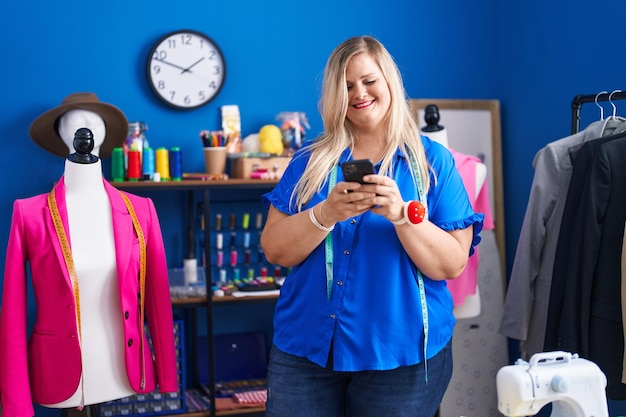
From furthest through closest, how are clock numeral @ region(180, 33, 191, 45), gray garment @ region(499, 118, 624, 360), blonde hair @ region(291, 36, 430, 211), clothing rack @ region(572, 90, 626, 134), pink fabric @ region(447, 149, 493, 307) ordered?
clock numeral @ region(180, 33, 191, 45), pink fabric @ region(447, 149, 493, 307), gray garment @ region(499, 118, 624, 360), clothing rack @ region(572, 90, 626, 134), blonde hair @ region(291, 36, 430, 211)

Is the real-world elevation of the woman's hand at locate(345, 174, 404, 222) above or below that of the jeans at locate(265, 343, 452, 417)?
above

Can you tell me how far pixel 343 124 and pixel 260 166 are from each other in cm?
154

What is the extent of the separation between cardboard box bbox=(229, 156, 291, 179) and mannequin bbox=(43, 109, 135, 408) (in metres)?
1.07

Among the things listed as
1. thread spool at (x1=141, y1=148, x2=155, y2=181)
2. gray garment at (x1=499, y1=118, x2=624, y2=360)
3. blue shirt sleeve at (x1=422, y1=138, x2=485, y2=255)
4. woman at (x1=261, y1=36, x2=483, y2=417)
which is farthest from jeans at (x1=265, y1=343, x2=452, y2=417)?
thread spool at (x1=141, y1=148, x2=155, y2=181)

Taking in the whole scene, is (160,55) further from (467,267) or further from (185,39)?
(467,267)

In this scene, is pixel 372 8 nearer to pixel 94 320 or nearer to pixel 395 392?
pixel 94 320

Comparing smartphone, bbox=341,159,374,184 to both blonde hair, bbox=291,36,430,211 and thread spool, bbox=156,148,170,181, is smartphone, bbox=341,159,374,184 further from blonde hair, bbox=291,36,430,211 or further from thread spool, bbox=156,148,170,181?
thread spool, bbox=156,148,170,181

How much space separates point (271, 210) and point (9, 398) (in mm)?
1029

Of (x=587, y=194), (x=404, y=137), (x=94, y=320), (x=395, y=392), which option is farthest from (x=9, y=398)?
(x=587, y=194)

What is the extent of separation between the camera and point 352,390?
6.35 feet

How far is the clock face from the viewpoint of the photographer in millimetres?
3615

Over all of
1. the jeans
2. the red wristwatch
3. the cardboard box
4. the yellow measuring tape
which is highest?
the cardboard box

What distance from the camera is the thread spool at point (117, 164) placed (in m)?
3.31

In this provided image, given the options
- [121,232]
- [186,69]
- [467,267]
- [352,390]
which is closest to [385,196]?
[352,390]
